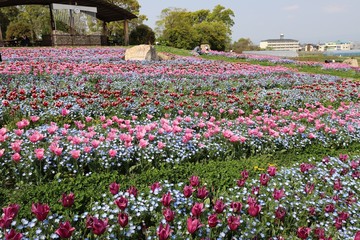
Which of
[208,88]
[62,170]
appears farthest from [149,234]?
[208,88]

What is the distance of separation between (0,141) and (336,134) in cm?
545

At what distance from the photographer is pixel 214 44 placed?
46.6 m

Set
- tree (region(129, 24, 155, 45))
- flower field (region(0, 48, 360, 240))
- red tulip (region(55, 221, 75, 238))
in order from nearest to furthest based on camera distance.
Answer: red tulip (region(55, 221, 75, 238)) < flower field (region(0, 48, 360, 240)) < tree (region(129, 24, 155, 45))

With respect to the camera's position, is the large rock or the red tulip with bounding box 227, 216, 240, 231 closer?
the red tulip with bounding box 227, 216, 240, 231

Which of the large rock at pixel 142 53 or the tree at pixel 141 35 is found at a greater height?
the tree at pixel 141 35

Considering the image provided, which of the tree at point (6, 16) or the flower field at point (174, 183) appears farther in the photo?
the tree at point (6, 16)

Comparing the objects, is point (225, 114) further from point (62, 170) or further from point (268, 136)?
point (62, 170)

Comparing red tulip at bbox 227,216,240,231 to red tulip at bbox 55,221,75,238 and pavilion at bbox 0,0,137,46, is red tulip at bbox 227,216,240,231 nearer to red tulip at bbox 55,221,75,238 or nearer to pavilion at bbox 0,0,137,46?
red tulip at bbox 55,221,75,238

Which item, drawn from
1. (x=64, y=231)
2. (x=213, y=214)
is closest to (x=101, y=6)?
(x=213, y=214)

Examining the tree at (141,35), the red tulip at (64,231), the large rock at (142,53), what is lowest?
the red tulip at (64,231)

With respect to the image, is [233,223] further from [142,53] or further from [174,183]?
[142,53]

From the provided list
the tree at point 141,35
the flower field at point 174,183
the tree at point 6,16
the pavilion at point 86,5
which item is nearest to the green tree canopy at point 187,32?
the tree at point 141,35

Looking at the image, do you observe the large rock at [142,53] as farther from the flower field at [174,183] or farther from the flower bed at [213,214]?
the flower bed at [213,214]

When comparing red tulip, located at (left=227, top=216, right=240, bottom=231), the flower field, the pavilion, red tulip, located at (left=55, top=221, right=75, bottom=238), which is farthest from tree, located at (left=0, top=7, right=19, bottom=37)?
red tulip, located at (left=227, top=216, right=240, bottom=231)
